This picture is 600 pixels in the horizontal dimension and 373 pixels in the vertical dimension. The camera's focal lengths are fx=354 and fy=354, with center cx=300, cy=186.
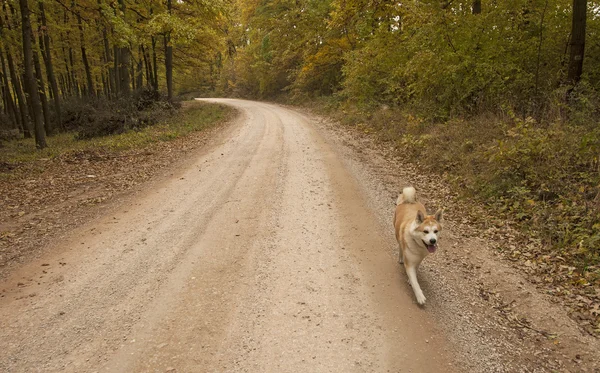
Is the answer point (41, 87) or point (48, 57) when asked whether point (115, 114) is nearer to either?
point (41, 87)

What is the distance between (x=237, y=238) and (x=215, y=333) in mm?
2556

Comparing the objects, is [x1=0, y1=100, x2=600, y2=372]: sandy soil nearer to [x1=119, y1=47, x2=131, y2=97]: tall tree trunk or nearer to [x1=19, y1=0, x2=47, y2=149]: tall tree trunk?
[x1=19, y1=0, x2=47, y2=149]: tall tree trunk

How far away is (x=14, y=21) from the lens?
705 inches

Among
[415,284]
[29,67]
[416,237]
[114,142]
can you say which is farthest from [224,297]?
[29,67]

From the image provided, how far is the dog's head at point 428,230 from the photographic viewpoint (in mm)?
4574

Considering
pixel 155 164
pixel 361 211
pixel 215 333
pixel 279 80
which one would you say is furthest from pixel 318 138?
pixel 279 80

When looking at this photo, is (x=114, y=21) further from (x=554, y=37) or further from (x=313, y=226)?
(x=554, y=37)

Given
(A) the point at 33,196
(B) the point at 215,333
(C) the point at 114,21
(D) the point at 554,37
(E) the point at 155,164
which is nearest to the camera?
(B) the point at 215,333

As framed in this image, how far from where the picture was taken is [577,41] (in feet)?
31.9

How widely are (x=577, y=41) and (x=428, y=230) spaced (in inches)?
357

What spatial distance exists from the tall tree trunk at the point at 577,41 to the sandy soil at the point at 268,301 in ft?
20.6

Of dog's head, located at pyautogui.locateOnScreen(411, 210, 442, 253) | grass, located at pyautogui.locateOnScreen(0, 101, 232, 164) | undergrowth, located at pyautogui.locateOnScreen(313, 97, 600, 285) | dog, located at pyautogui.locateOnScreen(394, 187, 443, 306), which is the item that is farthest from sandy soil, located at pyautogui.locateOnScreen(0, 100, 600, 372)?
grass, located at pyautogui.locateOnScreen(0, 101, 232, 164)

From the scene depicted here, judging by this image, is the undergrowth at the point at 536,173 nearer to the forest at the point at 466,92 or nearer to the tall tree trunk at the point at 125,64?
the forest at the point at 466,92

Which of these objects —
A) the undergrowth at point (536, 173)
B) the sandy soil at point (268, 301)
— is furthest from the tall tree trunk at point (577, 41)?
the sandy soil at point (268, 301)
